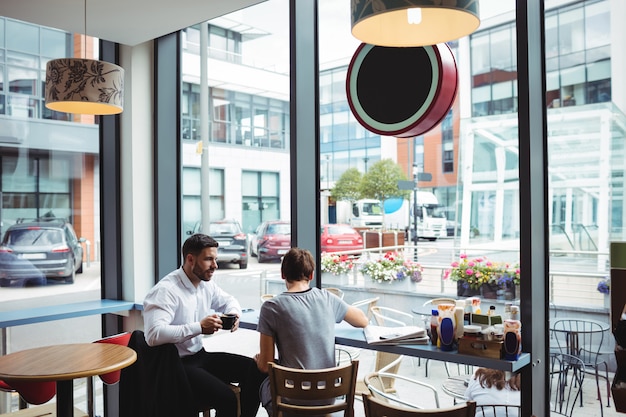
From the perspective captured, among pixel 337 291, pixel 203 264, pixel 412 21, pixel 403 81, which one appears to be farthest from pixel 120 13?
pixel 412 21

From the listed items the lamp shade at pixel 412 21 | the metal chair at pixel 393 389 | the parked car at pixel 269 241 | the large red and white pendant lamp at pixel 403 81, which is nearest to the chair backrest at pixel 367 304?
the metal chair at pixel 393 389

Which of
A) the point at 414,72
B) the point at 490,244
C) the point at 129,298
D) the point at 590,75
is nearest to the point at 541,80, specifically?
the point at 590,75

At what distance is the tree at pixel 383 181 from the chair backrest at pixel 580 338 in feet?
3.88

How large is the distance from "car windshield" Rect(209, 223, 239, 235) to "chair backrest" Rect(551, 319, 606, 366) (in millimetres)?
2369

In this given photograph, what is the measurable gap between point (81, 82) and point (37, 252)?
1711 mm

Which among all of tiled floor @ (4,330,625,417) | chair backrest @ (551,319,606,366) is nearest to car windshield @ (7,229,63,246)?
tiled floor @ (4,330,625,417)

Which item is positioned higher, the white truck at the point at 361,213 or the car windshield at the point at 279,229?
the white truck at the point at 361,213

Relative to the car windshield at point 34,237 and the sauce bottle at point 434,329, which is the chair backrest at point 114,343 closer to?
the car windshield at point 34,237

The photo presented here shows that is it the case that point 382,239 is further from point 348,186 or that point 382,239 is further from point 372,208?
point 348,186

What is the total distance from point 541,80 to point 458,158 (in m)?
0.83

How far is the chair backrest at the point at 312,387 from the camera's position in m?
2.55

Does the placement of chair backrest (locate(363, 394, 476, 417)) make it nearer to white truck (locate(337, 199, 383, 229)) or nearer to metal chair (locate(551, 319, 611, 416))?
metal chair (locate(551, 319, 611, 416))

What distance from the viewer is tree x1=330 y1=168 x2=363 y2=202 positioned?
3.88 m

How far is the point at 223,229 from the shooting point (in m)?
4.60
